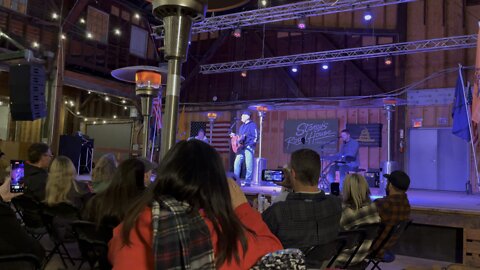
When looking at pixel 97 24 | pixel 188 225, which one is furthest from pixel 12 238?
pixel 97 24

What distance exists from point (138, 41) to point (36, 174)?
36.8 ft

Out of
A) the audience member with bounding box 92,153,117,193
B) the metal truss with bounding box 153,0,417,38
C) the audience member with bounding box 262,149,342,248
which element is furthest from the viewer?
the metal truss with bounding box 153,0,417,38

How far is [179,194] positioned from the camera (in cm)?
112

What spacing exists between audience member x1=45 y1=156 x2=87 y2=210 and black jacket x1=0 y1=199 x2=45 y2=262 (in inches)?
86.5

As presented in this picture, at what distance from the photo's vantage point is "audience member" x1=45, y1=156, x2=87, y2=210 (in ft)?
12.2

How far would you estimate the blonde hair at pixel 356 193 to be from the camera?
3.36 m

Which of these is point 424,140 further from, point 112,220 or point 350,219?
point 112,220

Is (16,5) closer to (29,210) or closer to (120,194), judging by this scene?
(29,210)

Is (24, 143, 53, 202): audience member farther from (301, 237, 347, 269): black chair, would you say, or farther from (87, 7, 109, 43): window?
(87, 7, 109, 43): window

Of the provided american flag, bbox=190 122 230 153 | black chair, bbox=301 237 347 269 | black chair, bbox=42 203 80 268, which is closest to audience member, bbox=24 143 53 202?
black chair, bbox=42 203 80 268

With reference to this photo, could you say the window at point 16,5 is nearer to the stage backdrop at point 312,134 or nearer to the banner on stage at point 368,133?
the stage backdrop at point 312,134

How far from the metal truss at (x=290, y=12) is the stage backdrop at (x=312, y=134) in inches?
157

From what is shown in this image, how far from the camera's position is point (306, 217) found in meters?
2.37

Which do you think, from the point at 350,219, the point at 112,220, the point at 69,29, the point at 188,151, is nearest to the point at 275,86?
the point at 69,29
